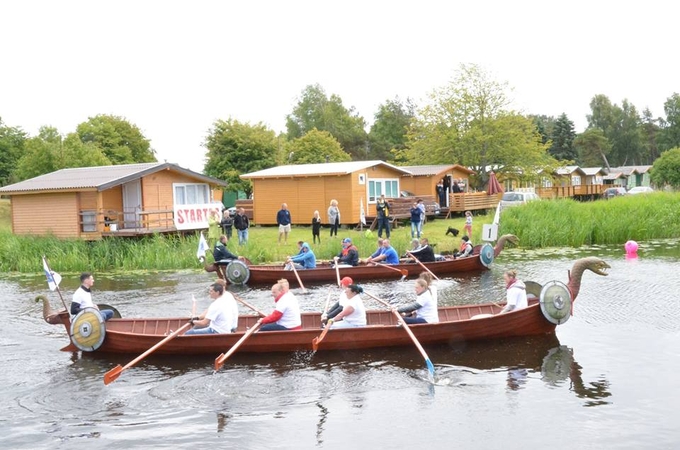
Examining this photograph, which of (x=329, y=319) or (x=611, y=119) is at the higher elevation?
(x=611, y=119)

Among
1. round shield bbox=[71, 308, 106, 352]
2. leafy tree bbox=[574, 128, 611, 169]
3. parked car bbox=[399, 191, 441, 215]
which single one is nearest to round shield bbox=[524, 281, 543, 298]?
round shield bbox=[71, 308, 106, 352]

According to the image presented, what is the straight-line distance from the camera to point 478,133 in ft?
170

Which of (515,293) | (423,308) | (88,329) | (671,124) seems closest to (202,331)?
(88,329)

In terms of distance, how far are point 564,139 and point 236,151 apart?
165 feet

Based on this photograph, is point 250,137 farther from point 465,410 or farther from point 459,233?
point 465,410

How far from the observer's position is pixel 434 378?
41.7ft

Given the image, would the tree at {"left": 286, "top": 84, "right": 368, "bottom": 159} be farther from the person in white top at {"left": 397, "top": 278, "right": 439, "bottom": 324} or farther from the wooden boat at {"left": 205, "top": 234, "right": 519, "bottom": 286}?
the person in white top at {"left": 397, "top": 278, "right": 439, "bottom": 324}

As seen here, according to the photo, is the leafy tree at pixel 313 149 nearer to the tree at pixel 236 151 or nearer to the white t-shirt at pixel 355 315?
the tree at pixel 236 151

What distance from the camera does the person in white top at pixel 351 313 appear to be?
568 inches

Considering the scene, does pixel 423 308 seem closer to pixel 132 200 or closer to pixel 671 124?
pixel 132 200

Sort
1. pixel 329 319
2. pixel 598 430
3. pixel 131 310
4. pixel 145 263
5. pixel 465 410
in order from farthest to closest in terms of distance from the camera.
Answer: pixel 145 263 < pixel 131 310 < pixel 329 319 < pixel 465 410 < pixel 598 430

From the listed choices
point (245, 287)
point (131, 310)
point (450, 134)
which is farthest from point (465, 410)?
point (450, 134)

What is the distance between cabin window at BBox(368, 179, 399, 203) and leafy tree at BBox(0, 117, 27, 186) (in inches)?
1376

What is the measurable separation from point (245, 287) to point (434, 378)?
1202 cm
